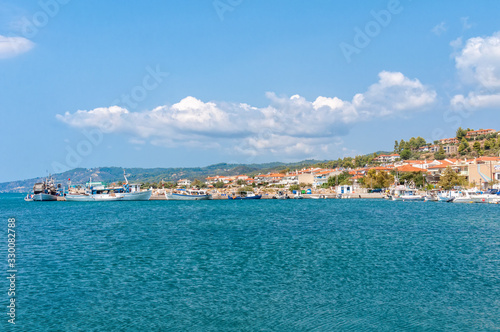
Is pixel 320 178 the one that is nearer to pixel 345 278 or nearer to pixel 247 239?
pixel 247 239

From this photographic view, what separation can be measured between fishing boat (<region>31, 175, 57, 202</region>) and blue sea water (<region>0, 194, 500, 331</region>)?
87979mm

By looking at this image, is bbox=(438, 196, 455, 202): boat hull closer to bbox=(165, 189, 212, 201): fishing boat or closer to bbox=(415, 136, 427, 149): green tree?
bbox=(165, 189, 212, 201): fishing boat

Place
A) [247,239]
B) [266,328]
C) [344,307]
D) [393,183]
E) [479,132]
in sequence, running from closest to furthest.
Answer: [266,328] < [344,307] < [247,239] < [393,183] < [479,132]

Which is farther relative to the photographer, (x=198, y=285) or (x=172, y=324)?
(x=198, y=285)

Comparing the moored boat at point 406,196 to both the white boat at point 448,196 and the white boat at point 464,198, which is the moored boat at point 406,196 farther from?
the white boat at point 464,198

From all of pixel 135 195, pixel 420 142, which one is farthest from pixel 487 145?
pixel 135 195

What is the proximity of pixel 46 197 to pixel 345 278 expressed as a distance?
10802 centimetres

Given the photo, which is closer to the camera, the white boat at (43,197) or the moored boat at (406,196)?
the moored boat at (406,196)

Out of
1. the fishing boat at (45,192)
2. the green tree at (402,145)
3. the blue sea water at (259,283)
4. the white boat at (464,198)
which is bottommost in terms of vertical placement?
the blue sea water at (259,283)

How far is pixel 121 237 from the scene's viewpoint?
1161 inches

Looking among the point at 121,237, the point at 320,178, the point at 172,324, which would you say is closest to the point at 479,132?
the point at 320,178

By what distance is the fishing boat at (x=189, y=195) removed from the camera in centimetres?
10275

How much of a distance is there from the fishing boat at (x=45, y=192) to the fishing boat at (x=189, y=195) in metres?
30.8

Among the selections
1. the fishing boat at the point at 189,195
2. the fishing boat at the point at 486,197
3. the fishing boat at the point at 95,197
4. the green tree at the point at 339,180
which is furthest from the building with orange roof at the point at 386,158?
the fishing boat at the point at 95,197
